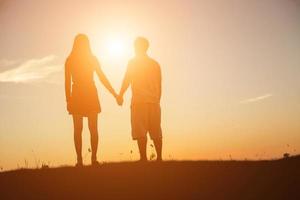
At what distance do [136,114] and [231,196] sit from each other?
4502 millimetres

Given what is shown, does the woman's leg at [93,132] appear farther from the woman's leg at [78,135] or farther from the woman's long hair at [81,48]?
the woman's long hair at [81,48]

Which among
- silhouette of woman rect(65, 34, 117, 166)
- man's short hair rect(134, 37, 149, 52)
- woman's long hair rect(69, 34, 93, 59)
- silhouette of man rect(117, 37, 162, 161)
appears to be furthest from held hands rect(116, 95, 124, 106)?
woman's long hair rect(69, 34, 93, 59)

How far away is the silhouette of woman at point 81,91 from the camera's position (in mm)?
15695

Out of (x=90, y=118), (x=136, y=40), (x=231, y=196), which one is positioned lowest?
(x=231, y=196)

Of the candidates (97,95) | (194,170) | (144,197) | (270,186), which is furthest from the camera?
(97,95)

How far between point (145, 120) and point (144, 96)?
2.31 feet

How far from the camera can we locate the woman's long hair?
51.5 ft

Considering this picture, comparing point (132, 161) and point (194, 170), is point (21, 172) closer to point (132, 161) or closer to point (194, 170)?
point (132, 161)

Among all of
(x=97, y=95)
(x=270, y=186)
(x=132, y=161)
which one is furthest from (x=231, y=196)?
(x=97, y=95)

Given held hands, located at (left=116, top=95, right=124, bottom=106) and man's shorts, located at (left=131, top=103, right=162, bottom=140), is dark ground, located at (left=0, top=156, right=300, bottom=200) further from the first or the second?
held hands, located at (left=116, top=95, right=124, bottom=106)

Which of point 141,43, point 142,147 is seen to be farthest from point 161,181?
point 141,43

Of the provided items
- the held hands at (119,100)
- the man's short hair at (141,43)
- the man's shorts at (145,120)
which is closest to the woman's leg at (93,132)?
the man's shorts at (145,120)

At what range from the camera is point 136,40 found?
16.3m

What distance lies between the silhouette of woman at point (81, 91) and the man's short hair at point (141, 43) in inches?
50.3
